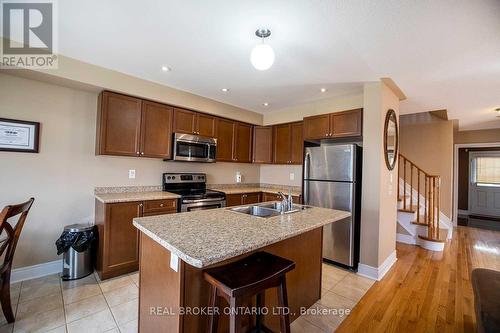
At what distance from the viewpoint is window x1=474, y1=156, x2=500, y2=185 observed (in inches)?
256

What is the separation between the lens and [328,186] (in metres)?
3.22

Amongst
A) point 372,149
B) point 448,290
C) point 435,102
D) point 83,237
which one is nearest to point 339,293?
point 448,290

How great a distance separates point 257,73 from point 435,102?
3.02m

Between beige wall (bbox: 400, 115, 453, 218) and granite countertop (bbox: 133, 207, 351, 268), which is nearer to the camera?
granite countertop (bbox: 133, 207, 351, 268)

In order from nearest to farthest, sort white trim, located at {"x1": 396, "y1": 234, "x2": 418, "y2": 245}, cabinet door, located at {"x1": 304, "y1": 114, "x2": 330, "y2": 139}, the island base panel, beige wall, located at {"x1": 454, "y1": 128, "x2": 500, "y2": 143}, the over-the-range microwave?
the island base panel < the over-the-range microwave < cabinet door, located at {"x1": 304, "y1": 114, "x2": 330, "y2": 139} < white trim, located at {"x1": 396, "y1": 234, "x2": 418, "y2": 245} < beige wall, located at {"x1": 454, "y1": 128, "x2": 500, "y2": 143}

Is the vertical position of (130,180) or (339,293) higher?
(130,180)

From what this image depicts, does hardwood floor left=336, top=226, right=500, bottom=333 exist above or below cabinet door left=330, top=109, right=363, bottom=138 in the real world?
below

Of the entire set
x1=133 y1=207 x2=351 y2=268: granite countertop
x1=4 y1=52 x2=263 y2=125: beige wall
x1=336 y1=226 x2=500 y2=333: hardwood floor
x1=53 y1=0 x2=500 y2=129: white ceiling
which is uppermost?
x1=53 y1=0 x2=500 y2=129: white ceiling

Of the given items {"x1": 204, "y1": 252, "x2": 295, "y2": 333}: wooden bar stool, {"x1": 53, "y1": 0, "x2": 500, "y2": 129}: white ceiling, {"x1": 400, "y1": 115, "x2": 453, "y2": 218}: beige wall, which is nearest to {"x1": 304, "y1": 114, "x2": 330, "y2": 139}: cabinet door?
{"x1": 53, "y1": 0, "x2": 500, "y2": 129}: white ceiling

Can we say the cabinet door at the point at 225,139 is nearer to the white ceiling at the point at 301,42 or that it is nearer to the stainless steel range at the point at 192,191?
the stainless steel range at the point at 192,191

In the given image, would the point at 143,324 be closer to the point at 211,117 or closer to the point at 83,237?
the point at 83,237

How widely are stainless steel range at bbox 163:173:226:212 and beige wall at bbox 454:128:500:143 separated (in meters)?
6.59

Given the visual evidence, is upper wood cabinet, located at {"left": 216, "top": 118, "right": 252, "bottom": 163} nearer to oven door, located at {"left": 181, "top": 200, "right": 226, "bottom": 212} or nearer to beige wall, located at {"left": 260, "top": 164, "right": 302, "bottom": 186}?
beige wall, located at {"left": 260, "top": 164, "right": 302, "bottom": 186}

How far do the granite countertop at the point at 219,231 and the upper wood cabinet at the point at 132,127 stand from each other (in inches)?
65.4
